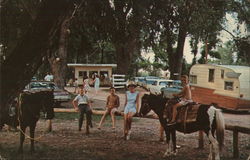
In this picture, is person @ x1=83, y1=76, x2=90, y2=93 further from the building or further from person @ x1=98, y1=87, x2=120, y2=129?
person @ x1=98, y1=87, x2=120, y2=129

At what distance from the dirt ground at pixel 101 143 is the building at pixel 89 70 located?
2.66ft

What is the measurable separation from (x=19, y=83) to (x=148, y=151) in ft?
10.2

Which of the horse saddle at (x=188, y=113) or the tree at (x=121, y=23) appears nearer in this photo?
the tree at (x=121, y=23)

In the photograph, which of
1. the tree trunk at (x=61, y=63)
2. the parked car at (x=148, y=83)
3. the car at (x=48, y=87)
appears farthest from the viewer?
the parked car at (x=148, y=83)

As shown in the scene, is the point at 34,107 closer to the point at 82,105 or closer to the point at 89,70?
the point at 89,70

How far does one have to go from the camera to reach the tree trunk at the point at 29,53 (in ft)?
19.1

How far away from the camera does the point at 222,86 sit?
1451 centimetres

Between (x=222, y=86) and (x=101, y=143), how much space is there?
7535 millimetres

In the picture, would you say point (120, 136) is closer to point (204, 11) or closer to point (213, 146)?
point (213, 146)

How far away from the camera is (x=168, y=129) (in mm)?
8016

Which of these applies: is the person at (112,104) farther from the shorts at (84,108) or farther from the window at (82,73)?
the window at (82,73)

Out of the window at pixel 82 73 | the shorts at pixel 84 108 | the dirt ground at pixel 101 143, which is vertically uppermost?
the window at pixel 82 73

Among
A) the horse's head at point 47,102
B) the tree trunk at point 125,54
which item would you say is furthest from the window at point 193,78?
the horse's head at point 47,102

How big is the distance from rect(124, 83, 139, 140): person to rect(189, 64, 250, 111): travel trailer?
3.45 metres
